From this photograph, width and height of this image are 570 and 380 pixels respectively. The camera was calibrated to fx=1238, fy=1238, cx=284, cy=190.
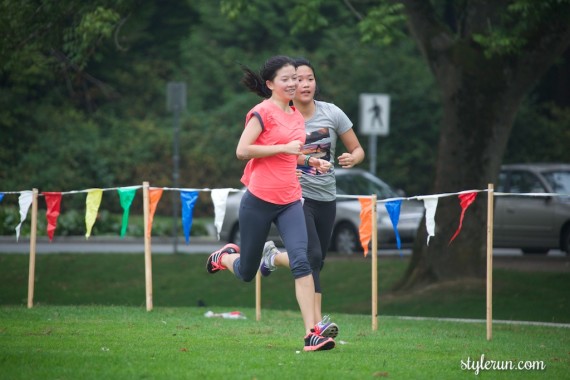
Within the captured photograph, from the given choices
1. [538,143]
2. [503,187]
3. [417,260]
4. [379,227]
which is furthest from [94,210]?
[538,143]

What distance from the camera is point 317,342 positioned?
29.5ft

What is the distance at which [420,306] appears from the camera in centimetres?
1727

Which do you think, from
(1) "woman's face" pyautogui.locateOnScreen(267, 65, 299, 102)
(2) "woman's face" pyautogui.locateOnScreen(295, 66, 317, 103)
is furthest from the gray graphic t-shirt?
(1) "woman's face" pyautogui.locateOnScreen(267, 65, 299, 102)

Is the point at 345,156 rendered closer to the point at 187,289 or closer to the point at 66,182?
the point at 187,289

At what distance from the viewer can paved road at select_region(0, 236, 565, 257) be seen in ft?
77.8

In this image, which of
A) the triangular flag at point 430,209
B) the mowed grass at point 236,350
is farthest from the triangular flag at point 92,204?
the triangular flag at point 430,209

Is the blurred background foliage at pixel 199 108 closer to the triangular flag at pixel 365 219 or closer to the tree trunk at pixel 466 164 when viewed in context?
the tree trunk at pixel 466 164

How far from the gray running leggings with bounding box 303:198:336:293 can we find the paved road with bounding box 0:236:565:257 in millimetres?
13184

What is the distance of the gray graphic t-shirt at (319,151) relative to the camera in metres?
9.87

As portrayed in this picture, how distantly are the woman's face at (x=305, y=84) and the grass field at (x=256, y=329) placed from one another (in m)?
1.95

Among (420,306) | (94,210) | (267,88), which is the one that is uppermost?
(267,88)

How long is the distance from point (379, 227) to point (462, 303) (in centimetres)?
569

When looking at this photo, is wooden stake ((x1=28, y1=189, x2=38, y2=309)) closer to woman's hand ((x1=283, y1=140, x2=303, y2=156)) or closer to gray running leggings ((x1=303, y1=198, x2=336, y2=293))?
gray running leggings ((x1=303, y1=198, x2=336, y2=293))

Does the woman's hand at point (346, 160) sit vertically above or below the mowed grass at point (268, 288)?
above
